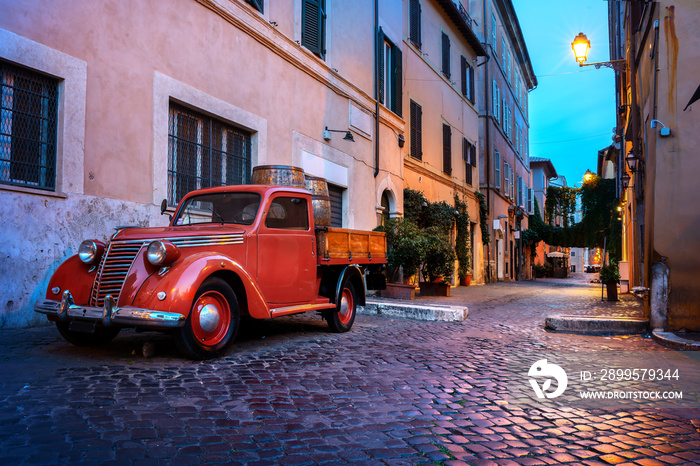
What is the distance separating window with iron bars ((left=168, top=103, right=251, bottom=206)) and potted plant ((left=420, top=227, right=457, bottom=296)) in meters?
4.92

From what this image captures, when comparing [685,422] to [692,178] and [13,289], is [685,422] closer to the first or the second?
[692,178]

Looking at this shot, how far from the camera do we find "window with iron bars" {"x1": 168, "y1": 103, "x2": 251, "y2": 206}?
794 cm

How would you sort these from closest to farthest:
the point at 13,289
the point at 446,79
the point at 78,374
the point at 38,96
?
the point at 78,374 < the point at 13,289 < the point at 38,96 < the point at 446,79

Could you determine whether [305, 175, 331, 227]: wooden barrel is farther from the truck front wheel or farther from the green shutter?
the green shutter

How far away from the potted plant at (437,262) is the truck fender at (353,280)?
16.3 feet

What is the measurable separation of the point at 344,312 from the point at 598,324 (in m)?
3.81

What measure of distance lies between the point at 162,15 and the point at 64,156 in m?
2.70

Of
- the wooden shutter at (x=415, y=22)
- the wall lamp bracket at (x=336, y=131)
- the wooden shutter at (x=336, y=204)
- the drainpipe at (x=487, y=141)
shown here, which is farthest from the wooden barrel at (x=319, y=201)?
the drainpipe at (x=487, y=141)

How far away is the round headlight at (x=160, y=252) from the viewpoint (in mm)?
4566

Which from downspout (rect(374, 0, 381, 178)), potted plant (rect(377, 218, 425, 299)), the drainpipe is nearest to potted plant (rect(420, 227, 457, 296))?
potted plant (rect(377, 218, 425, 299))

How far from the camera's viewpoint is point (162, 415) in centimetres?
321

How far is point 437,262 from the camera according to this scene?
1302 centimetres

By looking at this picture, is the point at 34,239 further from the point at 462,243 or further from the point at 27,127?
the point at 462,243

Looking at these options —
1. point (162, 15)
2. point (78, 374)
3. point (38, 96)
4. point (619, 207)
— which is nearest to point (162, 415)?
point (78, 374)
